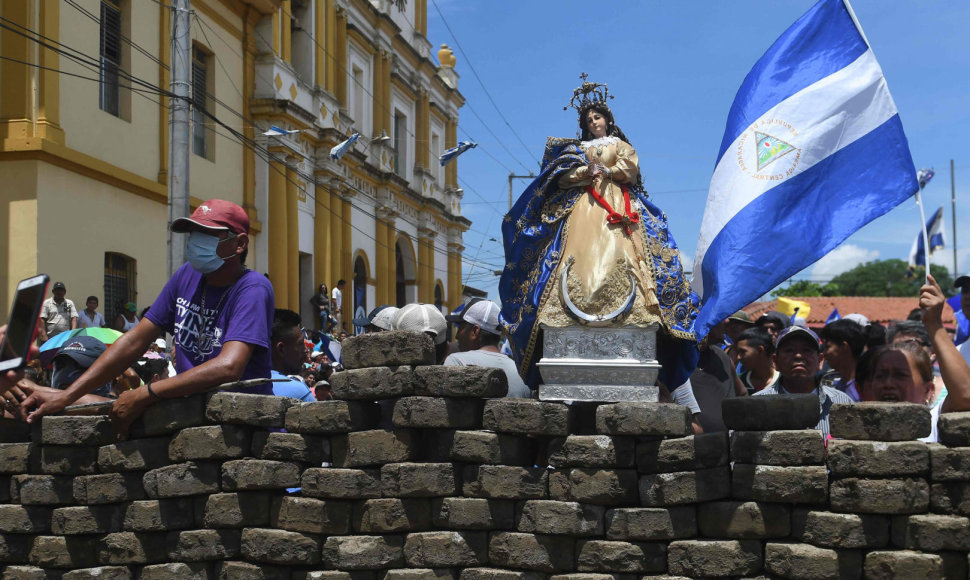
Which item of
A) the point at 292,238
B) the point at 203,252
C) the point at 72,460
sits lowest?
the point at 72,460

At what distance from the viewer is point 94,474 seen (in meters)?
4.50

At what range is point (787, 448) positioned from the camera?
392 centimetres

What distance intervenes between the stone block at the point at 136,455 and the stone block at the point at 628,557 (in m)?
1.90

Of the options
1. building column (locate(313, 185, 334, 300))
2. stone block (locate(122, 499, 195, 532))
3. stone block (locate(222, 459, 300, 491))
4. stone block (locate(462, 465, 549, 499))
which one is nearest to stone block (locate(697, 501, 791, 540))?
stone block (locate(462, 465, 549, 499))

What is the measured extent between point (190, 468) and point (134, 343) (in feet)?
2.23

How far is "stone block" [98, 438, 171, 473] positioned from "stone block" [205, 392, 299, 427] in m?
0.30

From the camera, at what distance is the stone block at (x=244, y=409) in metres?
4.25

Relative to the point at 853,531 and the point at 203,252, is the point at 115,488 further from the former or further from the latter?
the point at 853,531

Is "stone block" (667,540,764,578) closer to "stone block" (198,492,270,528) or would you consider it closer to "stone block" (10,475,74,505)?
"stone block" (198,492,270,528)

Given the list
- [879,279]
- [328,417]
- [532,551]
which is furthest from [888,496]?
[879,279]

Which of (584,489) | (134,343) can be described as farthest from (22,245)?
(584,489)

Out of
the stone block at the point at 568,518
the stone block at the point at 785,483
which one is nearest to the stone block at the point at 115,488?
the stone block at the point at 568,518

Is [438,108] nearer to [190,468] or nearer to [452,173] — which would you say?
[452,173]

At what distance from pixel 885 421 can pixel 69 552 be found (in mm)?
3478
